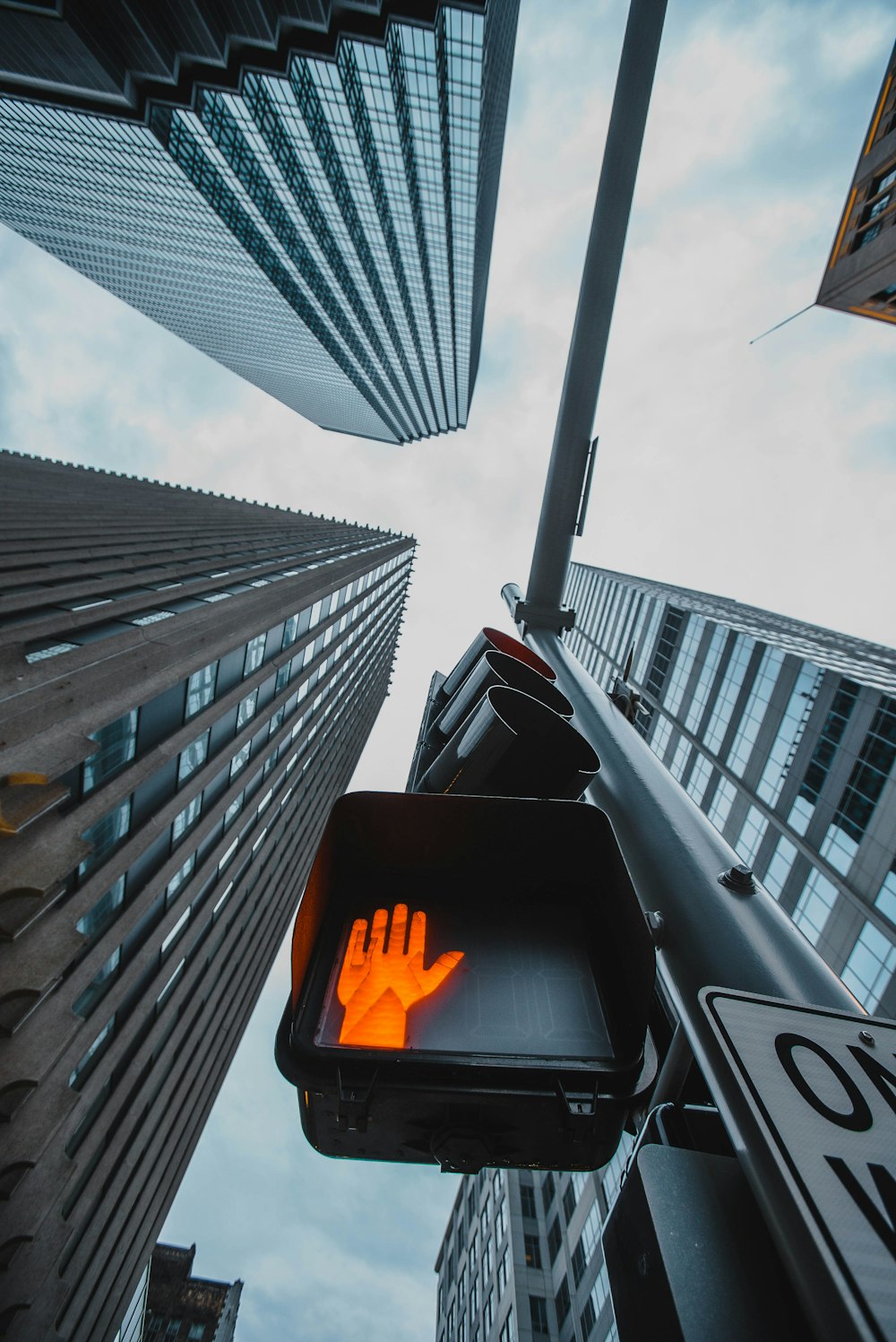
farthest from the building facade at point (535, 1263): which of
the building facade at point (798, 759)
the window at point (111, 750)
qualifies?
the window at point (111, 750)

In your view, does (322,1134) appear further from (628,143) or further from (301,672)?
(301,672)

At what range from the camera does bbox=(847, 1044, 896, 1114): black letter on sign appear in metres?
1.71

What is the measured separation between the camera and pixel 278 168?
203 feet

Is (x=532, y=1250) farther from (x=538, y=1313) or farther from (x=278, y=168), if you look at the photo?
(x=278, y=168)

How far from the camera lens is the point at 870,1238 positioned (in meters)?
1.29

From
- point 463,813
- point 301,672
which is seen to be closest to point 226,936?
point 301,672

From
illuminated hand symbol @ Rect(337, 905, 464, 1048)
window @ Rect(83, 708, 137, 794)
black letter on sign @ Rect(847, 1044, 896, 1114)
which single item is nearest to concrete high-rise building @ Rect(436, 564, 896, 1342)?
window @ Rect(83, 708, 137, 794)

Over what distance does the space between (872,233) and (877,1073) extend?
162 ft

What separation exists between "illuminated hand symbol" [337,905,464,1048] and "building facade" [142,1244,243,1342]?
93128 millimetres

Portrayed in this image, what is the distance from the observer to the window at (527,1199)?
141ft

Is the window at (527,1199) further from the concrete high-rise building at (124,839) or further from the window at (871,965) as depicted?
the window at (871,965)

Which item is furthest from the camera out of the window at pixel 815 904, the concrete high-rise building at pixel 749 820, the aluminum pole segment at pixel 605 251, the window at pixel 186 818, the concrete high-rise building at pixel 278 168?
the concrete high-rise building at pixel 278 168

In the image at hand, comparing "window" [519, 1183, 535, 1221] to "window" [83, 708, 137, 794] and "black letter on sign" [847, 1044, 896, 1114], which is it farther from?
"black letter on sign" [847, 1044, 896, 1114]

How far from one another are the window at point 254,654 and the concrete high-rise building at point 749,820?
13268 mm
